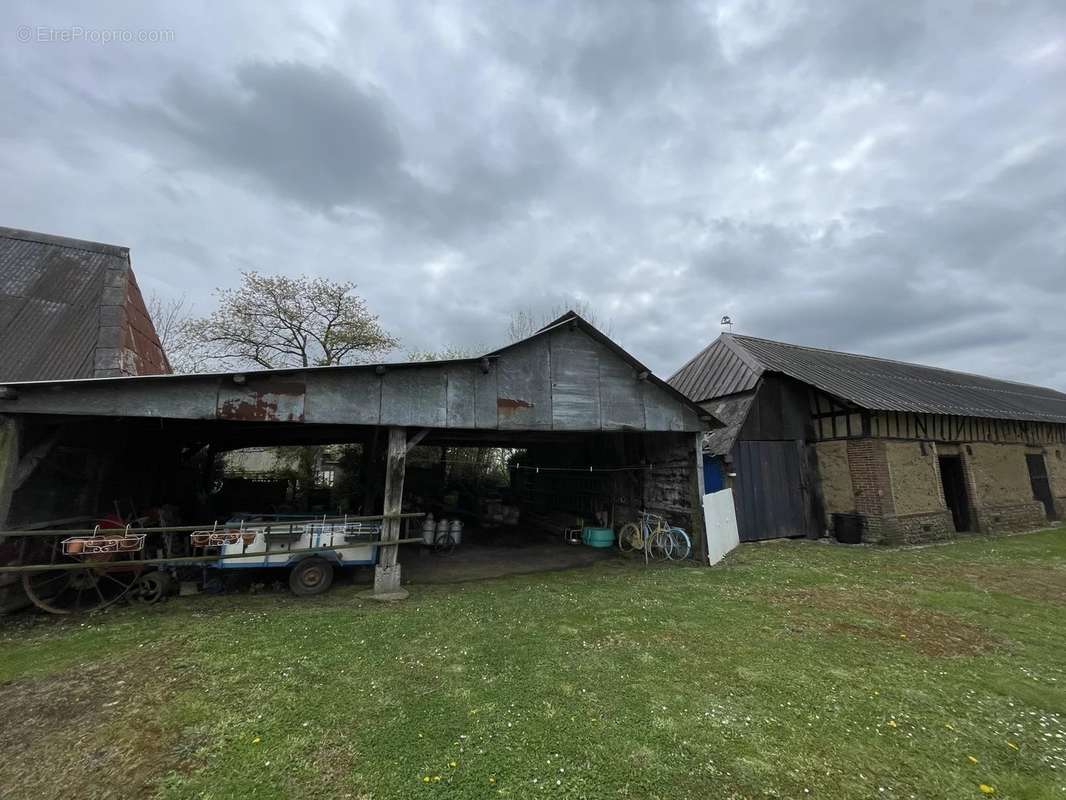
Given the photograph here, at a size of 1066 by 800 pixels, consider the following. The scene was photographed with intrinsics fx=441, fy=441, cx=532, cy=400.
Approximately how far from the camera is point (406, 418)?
779 centimetres

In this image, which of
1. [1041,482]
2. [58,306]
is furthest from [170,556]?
[1041,482]

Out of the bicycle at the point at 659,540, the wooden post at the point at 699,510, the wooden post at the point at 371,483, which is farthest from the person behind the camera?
the wooden post at the point at 371,483

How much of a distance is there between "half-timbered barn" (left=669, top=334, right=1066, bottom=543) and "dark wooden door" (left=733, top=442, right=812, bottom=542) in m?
0.03

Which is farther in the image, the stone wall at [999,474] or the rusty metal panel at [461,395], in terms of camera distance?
the stone wall at [999,474]

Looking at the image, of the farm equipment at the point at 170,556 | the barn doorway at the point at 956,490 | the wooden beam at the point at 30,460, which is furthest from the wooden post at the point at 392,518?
the barn doorway at the point at 956,490

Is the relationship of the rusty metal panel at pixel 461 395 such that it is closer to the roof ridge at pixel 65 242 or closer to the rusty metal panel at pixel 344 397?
the rusty metal panel at pixel 344 397

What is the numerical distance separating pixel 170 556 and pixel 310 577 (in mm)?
2306

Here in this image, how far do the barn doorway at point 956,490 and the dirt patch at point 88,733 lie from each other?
19746 millimetres

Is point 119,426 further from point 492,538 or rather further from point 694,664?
point 694,664

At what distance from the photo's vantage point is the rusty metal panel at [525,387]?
8570 millimetres

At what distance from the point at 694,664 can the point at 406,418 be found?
561 centimetres

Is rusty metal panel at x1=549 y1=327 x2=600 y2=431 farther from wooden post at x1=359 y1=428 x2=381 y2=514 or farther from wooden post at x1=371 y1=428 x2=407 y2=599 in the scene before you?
wooden post at x1=359 y1=428 x2=381 y2=514

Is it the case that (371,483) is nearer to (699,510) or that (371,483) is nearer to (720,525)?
(699,510)

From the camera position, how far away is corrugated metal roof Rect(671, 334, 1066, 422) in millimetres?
13430
